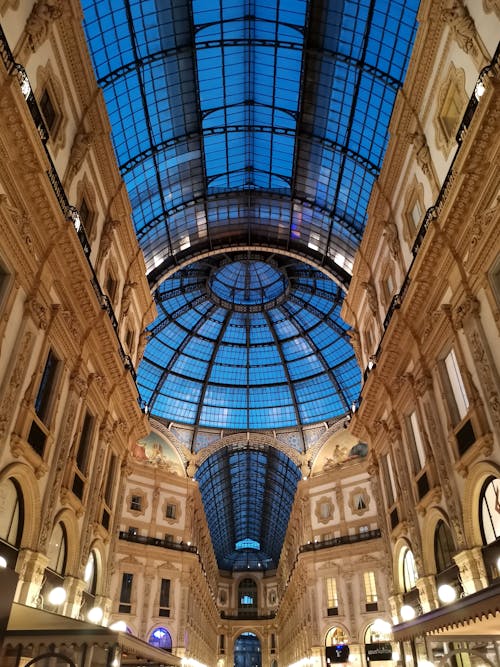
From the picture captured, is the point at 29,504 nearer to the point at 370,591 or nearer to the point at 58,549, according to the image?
the point at 58,549

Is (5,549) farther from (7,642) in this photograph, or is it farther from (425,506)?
(425,506)

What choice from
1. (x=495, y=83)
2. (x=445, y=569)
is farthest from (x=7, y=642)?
(x=495, y=83)

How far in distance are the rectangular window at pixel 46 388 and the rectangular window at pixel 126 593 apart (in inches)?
1178

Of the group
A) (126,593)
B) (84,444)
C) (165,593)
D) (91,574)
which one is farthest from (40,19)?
(165,593)

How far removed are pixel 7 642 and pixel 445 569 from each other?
16.5m

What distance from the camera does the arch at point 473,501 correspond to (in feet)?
56.3

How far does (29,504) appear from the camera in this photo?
1778 centimetres

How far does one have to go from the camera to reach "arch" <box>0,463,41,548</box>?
56.5ft

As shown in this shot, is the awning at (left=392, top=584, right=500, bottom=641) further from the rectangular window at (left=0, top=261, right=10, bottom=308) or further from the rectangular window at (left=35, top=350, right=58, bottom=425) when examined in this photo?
the rectangular window at (left=0, top=261, right=10, bottom=308)

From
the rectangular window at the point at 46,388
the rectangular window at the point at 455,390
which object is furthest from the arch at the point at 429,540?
the rectangular window at the point at 46,388

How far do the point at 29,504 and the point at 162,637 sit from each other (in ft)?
108

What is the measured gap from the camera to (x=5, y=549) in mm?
16234

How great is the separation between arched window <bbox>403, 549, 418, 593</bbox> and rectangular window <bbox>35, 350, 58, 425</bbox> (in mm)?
17761

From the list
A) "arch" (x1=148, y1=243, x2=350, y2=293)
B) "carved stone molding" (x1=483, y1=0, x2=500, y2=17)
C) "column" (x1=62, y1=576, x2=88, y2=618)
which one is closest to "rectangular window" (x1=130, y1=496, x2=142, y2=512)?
"arch" (x1=148, y1=243, x2=350, y2=293)
